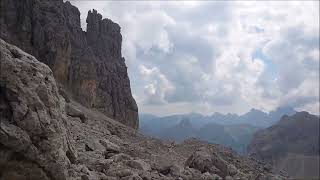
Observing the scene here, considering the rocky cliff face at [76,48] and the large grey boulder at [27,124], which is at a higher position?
the rocky cliff face at [76,48]

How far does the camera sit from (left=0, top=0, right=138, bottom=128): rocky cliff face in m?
84.2

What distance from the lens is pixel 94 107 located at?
326 ft

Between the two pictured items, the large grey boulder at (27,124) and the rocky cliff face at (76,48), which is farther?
the rocky cliff face at (76,48)

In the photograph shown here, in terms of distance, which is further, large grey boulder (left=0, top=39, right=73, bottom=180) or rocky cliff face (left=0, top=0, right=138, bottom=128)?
rocky cliff face (left=0, top=0, right=138, bottom=128)

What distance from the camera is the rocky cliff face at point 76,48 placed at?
84.2m

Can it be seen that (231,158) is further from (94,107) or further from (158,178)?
(94,107)

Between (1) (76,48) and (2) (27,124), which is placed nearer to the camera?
(2) (27,124)

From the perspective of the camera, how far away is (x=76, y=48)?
99938 mm

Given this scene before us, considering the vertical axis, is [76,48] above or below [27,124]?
above

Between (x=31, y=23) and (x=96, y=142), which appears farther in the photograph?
(x=31, y=23)

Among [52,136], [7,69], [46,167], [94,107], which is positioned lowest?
[46,167]

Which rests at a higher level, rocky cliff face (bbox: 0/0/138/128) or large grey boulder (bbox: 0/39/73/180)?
rocky cliff face (bbox: 0/0/138/128)

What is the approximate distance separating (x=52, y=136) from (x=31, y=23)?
69577 mm

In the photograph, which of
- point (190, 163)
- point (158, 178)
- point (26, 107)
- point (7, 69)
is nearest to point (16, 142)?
point (26, 107)
